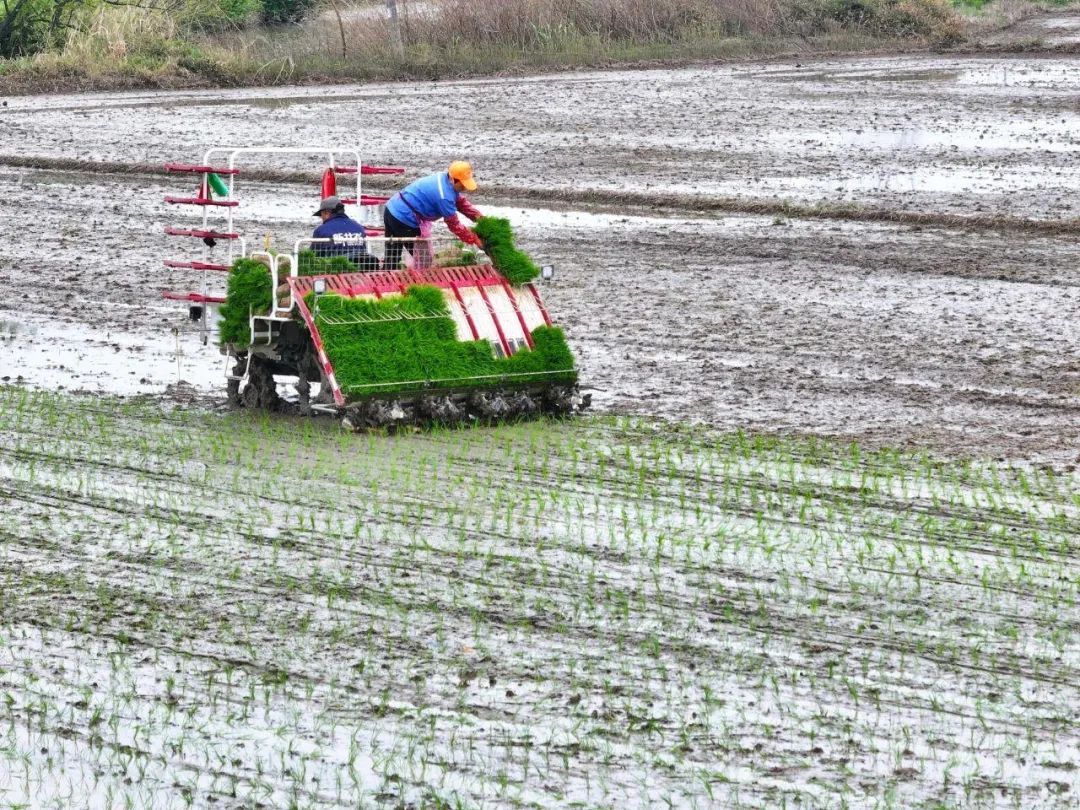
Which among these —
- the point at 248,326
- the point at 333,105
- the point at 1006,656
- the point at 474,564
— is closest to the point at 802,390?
the point at 248,326

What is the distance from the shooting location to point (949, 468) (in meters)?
11.3

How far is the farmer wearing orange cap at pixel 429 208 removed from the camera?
13055 millimetres

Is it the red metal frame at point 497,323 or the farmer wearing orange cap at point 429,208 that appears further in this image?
the farmer wearing orange cap at point 429,208

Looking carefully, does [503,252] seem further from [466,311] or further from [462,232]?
[466,311]

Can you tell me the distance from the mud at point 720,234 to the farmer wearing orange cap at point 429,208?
172cm

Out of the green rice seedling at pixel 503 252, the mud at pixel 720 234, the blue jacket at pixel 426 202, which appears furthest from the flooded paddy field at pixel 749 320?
the blue jacket at pixel 426 202

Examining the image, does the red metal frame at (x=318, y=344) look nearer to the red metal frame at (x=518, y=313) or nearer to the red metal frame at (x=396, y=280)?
the red metal frame at (x=396, y=280)

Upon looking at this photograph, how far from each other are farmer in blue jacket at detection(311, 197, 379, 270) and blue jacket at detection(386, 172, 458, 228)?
329 mm

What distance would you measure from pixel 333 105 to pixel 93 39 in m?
8.39

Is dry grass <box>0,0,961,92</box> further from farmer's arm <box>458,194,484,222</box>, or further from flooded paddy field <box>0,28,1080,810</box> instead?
farmer's arm <box>458,194,484,222</box>

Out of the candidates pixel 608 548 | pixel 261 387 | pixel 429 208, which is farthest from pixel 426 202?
pixel 608 548

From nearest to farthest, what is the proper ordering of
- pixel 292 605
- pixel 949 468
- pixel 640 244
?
pixel 292 605 → pixel 949 468 → pixel 640 244

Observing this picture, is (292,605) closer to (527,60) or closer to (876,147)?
(876,147)

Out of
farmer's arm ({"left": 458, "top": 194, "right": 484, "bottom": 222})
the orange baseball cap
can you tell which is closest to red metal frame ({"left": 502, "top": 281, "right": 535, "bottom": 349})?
farmer's arm ({"left": 458, "top": 194, "right": 484, "bottom": 222})
